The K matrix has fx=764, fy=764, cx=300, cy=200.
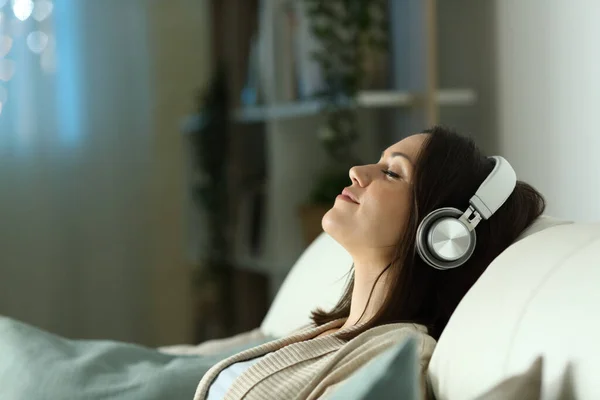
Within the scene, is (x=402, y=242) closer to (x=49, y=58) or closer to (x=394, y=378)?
(x=394, y=378)

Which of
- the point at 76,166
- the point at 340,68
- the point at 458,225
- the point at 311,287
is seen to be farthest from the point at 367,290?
the point at 76,166

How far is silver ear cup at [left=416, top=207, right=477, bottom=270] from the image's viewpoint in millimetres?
954

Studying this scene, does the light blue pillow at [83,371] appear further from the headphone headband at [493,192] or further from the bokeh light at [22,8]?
the bokeh light at [22,8]

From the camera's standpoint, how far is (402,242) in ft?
3.43

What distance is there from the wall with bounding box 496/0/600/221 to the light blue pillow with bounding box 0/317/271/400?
3.13 ft

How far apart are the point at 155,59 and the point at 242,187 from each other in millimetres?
601

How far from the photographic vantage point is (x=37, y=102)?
2.59 m

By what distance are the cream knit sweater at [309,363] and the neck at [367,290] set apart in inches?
2.8

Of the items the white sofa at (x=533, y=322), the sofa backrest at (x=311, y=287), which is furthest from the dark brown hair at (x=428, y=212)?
the sofa backrest at (x=311, y=287)

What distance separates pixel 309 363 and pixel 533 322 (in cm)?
30

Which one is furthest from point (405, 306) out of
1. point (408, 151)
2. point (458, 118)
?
point (458, 118)

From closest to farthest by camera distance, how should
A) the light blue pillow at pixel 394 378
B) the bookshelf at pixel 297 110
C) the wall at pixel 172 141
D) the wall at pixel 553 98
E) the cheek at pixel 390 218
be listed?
the light blue pillow at pixel 394 378
the cheek at pixel 390 218
the wall at pixel 553 98
the bookshelf at pixel 297 110
the wall at pixel 172 141

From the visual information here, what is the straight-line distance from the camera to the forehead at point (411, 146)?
3.53 feet

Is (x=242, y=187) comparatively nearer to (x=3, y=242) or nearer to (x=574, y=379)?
(x=3, y=242)
